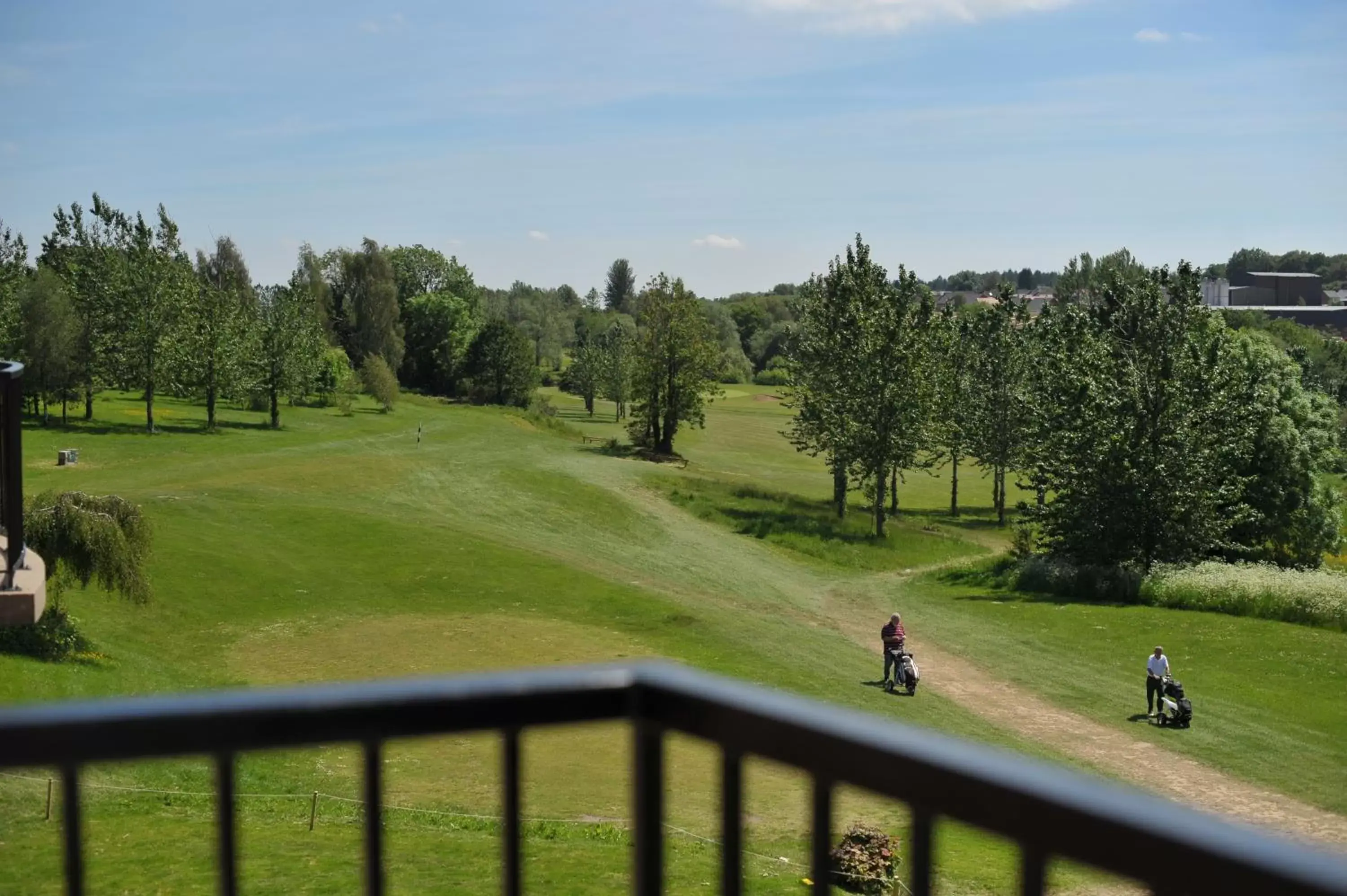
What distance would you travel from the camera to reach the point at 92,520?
2358 centimetres

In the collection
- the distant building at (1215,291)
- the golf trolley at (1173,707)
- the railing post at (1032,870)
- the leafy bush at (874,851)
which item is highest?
the distant building at (1215,291)

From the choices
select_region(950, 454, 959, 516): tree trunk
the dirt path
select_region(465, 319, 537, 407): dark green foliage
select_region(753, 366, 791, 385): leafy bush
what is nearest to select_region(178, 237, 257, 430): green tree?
select_region(465, 319, 537, 407): dark green foliage

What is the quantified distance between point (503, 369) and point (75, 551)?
69777 mm

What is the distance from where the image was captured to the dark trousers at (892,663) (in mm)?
26672

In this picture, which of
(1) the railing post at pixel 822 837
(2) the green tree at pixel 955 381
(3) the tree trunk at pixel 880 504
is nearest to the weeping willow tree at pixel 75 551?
(1) the railing post at pixel 822 837

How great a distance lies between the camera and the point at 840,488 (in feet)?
188

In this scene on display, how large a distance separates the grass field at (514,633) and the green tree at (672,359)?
6750 millimetres

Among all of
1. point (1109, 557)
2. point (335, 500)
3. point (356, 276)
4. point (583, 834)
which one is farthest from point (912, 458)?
point (356, 276)

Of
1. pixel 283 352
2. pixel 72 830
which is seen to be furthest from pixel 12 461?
pixel 283 352

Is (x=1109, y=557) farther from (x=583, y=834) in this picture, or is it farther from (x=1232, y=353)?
(x=583, y=834)

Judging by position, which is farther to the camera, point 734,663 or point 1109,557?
point 1109,557

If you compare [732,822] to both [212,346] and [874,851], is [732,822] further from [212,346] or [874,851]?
[212,346]

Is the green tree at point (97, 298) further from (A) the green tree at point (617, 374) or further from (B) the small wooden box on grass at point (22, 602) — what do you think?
(B) the small wooden box on grass at point (22, 602)

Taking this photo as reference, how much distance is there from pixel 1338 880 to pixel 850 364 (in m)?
51.0
